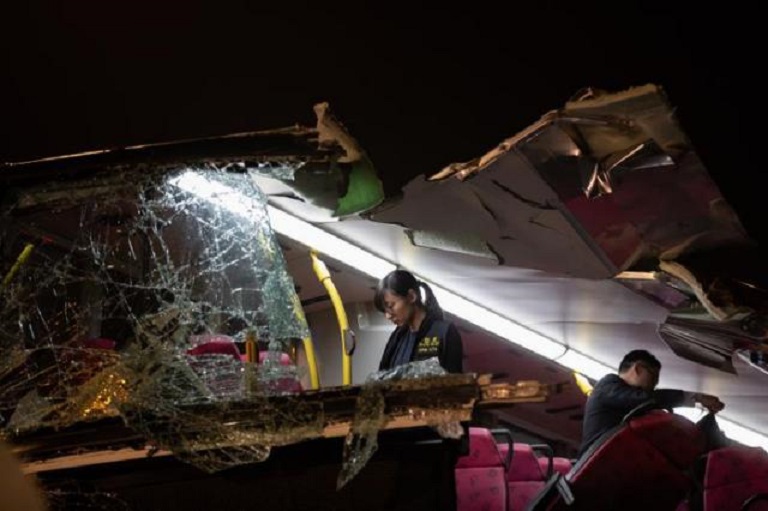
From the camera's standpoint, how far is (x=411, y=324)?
4.03 m

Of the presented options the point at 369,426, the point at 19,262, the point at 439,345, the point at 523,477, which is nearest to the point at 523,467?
the point at 523,477

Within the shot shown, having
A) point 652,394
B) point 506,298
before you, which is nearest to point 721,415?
point 506,298

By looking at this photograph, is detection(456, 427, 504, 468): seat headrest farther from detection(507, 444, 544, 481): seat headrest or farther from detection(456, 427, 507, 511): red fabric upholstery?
detection(507, 444, 544, 481): seat headrest

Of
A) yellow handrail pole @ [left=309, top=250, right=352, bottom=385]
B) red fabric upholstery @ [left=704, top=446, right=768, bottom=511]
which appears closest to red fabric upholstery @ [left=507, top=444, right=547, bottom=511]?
red fabric upholstery @ [left=704, top=446, right=768, bottom=511]

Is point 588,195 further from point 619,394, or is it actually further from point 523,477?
point 523,477

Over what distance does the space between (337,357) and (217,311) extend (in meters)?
2.00

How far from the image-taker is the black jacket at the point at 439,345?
146 inches

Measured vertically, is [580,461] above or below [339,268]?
below

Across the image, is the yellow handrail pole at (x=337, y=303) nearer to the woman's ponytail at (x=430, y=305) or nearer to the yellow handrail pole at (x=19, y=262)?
the woman's ponytail at (x=430, y=305)

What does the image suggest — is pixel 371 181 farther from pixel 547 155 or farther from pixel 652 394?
pixel 652 394

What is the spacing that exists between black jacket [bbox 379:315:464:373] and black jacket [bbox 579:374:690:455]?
752 millimetres

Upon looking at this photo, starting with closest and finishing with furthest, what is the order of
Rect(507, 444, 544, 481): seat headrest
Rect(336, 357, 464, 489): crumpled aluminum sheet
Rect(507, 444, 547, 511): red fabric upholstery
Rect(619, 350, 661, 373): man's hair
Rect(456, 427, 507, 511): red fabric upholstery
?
Rect(336, 357, 464, 489): crumpled aluminum sheet < Rect(456, 427, 507, 511): red fabric upholstery < Rect(507, 444, 547, 511): red fabric upholstery < Rect(507, 444, 544, 481): seat headrest < Rect(619, 350, 661, 373): man's hair

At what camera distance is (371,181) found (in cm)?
328

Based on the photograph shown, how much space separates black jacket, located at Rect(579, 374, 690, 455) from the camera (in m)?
3.89
